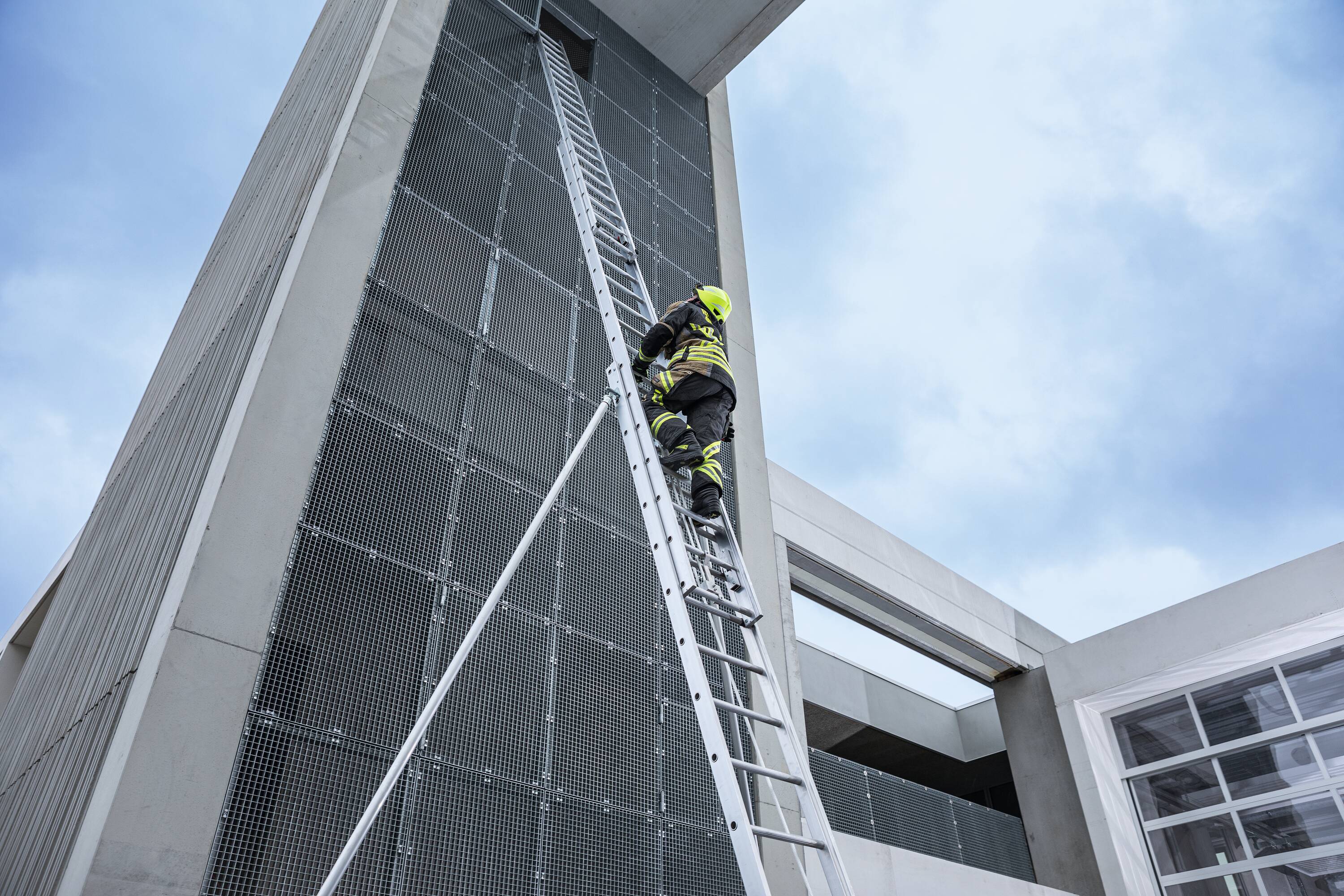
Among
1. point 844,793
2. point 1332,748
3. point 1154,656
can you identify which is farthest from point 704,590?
point 1154,656

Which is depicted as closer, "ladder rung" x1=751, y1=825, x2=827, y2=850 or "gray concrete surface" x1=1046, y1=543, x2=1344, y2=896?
"ladder rung" x1=751, y1=825, x2=827, y2=850

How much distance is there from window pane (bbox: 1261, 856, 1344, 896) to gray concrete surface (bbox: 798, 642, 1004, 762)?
7284 mm

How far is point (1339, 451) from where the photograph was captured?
67.6m

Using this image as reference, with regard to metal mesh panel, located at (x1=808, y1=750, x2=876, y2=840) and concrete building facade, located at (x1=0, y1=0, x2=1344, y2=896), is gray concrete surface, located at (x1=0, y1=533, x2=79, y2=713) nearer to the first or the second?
concrete building facade, located at (x1=0, y1=0, x2=1344, y2=896)

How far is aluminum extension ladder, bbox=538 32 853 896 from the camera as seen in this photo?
3.45m

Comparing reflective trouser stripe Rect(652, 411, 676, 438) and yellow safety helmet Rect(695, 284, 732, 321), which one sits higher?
yellow safety helmet Rect(695, 284, 732, 321)

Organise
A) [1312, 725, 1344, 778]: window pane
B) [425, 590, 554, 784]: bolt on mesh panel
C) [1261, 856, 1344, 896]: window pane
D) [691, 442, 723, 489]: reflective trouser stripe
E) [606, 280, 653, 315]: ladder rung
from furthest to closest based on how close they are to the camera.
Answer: [1312, 725, 1344, 778]: window pane < [1261, 856, 1344, 896]: window pane < [606, 280, 653, 315]: ladder rung < [425, 590, 554, 784]: bolt on mesh panel < [691, 442, 723, 489]: reflective trouser stripe

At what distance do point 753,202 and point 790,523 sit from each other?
105377 mm

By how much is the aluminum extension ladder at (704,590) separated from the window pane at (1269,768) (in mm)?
7806

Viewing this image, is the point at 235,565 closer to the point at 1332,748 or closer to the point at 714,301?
the point at 714,301

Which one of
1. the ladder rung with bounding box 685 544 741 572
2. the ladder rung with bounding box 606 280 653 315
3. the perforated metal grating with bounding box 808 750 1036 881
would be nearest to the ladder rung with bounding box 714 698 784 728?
the ladder rung with bounding box 685 544 741 572

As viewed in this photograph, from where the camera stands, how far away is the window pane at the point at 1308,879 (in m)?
10.7

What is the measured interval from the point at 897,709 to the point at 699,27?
13.3 m

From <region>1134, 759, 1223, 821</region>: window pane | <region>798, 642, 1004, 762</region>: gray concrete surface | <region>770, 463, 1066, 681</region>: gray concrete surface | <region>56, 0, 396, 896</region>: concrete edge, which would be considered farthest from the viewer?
<region>798, 642, 1004, 762</region>: gray concrete surface
